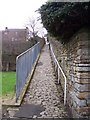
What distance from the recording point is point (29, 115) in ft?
20.5

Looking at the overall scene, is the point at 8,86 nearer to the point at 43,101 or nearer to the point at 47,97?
the point at 47,97

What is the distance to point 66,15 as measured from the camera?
5422mm

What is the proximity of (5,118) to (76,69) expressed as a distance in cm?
204

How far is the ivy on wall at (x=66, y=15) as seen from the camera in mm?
5184

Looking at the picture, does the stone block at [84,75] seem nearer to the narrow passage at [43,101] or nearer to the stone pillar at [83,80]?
the stone pillar at [83,80]

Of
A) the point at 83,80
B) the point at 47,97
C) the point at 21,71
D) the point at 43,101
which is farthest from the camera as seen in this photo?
the point at 21,71

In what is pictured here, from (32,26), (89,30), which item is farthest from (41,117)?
(32,26)

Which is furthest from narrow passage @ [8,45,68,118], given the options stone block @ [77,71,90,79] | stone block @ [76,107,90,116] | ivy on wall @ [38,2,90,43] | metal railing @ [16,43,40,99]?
ivy on wall @ [38,2,90,43]

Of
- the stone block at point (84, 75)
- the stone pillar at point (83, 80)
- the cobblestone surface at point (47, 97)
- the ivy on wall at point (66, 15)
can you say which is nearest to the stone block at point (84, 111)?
the stone pillar at point (83, 80)

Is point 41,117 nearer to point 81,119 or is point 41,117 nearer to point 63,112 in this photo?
point 63,112

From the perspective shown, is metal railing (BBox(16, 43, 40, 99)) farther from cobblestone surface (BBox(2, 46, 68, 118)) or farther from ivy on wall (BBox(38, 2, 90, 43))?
ivy on wall (BBox(38, 2, 90, 43))

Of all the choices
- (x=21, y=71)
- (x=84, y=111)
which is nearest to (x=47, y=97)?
(x=21, y=71)

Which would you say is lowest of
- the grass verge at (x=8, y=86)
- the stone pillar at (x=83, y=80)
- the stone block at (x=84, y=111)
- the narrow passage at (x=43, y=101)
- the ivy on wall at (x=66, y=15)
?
the grass verge at (x=8, y=86)

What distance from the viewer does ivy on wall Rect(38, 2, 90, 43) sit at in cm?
518
